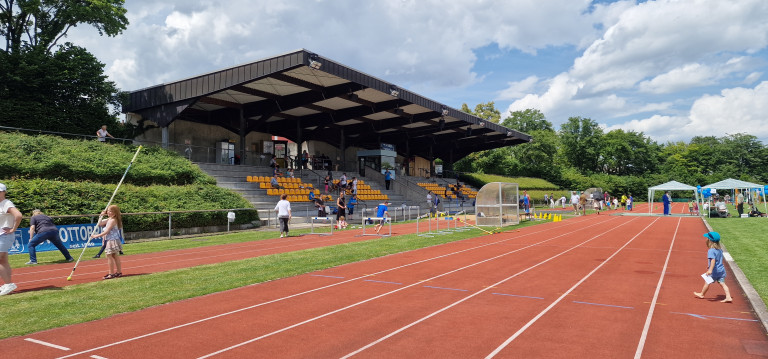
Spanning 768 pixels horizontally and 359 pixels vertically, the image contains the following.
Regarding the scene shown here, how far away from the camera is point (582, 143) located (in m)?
84.1

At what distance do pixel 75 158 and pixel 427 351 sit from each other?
20426 millimetres

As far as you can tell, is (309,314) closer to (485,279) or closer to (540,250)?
(485,279)

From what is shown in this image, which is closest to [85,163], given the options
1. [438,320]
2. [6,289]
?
[6,289]

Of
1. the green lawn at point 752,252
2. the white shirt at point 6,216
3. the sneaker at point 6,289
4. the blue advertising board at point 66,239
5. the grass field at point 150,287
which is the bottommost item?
the green lawn at point 752,252

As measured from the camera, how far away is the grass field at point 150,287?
628 centimetres

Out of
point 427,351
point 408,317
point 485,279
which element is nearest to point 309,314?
point 408,317

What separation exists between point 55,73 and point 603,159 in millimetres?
89412

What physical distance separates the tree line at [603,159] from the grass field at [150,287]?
5445cm

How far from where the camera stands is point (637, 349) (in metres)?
5.06

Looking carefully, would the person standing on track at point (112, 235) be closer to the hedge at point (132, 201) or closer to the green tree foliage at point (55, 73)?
the hedge at point (132, 201)

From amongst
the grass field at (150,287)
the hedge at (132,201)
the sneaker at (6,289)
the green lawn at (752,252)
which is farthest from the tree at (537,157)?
the sneaker at (6,289)

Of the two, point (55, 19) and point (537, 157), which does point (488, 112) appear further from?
point (55, 19)

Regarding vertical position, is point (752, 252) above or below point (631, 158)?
below

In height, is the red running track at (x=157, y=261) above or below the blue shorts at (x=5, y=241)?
below
